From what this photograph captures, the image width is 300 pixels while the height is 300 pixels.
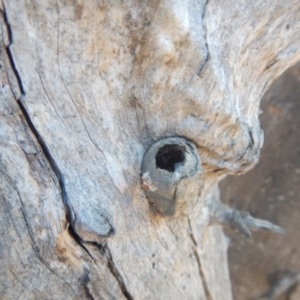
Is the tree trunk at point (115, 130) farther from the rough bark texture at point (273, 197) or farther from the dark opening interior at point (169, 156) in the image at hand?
the rough bark texture at point (273, 197)

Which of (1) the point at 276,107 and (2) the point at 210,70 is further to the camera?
(1) the point at 276,107

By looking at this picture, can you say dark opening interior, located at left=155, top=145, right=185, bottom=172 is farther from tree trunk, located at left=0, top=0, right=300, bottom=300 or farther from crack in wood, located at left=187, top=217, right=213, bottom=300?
crack in wood, located at left=187, top=217, right=213, bottom=300

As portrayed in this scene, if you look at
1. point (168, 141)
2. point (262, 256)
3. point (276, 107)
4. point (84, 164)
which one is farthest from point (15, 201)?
point (262, 256)

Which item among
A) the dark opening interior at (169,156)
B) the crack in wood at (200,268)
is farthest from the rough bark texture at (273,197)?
the dark opening interior at (169,156)

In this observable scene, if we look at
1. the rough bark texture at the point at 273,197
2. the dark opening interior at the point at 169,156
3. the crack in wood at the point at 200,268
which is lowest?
the crack in wood at the point at 200,268

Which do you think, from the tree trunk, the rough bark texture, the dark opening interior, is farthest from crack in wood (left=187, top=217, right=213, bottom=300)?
the rough bark texture

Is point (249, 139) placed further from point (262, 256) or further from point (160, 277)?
point (262, 256)

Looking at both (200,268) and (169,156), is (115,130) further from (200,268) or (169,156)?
(200,268)
